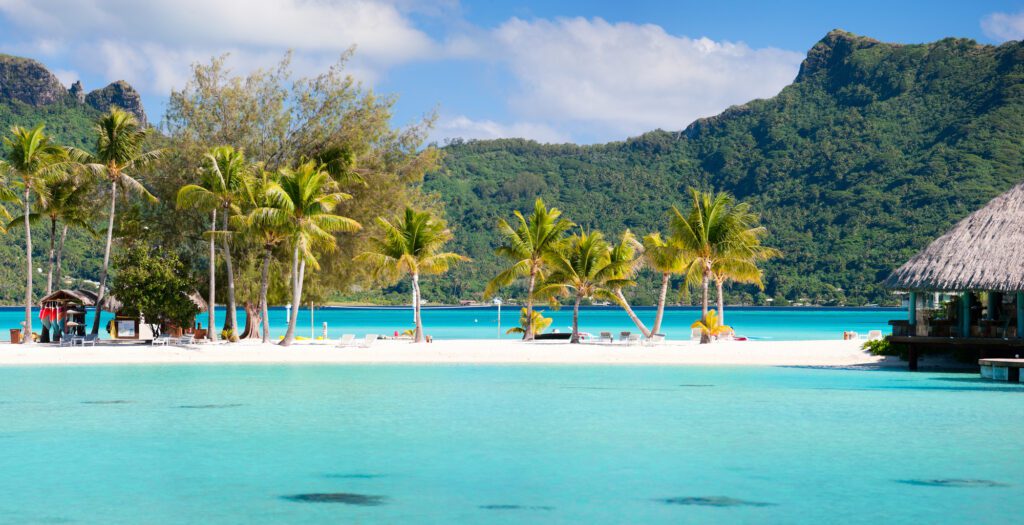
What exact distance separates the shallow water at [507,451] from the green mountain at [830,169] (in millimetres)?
67773

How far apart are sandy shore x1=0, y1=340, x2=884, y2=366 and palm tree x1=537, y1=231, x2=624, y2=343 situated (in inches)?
113

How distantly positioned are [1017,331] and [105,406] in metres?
22.3

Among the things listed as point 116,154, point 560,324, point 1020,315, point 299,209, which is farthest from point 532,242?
point 560,324

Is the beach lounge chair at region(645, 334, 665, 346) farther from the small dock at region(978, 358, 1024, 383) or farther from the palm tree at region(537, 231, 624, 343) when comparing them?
the small dock at region(978, 358, 1024, 383)

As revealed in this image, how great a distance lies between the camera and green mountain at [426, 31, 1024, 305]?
89250mm

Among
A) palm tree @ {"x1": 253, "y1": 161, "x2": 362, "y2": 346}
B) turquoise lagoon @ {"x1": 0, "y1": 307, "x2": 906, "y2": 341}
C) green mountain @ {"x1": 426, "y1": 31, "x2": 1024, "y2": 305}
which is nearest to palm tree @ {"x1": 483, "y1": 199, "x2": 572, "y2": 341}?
palm tree @ {"x1": 253, "y1": 161, "x2": 362, "y2": 346}

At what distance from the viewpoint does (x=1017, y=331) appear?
89.1 feet

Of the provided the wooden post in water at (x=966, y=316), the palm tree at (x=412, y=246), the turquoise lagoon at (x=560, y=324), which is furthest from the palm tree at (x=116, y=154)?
the wooden post in water at (x=966, y=316)

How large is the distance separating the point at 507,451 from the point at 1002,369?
16381 mm

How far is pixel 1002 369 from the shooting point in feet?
84.9

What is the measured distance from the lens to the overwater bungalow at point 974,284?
2662 cm

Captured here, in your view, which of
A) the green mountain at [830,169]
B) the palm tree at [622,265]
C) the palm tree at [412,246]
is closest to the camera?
the palm tree at [412,246]

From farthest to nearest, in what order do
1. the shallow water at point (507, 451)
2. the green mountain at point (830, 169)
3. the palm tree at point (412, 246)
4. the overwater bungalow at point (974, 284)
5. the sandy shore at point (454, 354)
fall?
the green mountain at point (830, 169)
the palm tree at point (412, 246)
the sandy shore at point (454, 354)
the overwater bungalow at point (974, 284)
the shallow water at point (507, 451)

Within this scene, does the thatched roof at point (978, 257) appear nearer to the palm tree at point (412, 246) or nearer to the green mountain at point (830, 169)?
the palm tree at point (412, 246)
